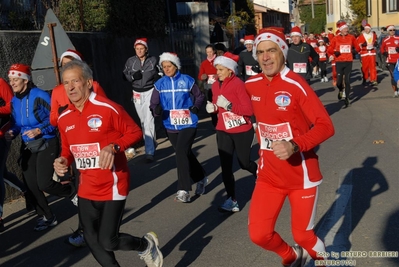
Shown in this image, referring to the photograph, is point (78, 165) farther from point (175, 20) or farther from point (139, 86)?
point (175, 20)

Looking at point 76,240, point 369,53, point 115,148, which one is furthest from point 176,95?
point 369,53

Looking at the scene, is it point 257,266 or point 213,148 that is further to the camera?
point 213,148

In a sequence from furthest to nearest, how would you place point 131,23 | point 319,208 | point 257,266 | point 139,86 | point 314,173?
point 131,23 < point 139,86 < point 319,208 < point 257,266 < point 314,173

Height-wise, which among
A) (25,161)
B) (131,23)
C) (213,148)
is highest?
(131,23)

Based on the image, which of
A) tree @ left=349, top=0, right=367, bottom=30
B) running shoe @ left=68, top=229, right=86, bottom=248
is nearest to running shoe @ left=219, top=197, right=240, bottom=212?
running shoe @ left=68, top=229, right=86, bottom=248

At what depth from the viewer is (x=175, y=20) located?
15594mm

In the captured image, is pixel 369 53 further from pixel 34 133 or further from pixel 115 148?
pixel 115 148

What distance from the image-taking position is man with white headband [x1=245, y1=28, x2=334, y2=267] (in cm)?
435

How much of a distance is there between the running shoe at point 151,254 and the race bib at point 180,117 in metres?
2.78

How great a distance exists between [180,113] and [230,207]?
1.48m

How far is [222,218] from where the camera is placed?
6.89 m

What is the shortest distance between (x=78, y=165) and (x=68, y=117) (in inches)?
15.3

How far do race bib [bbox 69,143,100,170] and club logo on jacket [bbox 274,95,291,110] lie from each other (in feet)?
4.66

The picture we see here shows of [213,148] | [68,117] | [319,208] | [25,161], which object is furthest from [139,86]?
[68,117]
